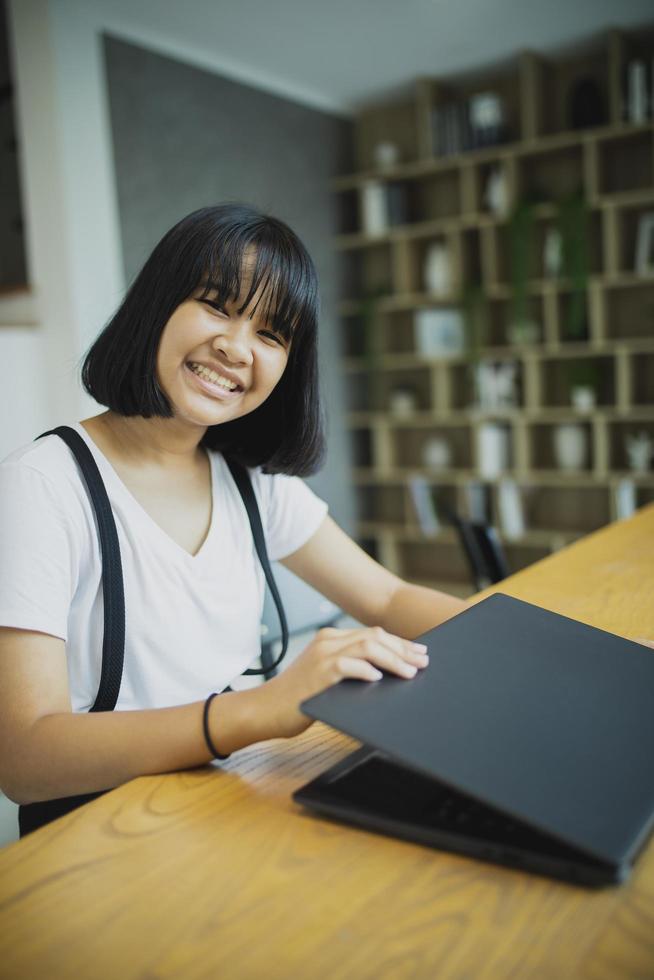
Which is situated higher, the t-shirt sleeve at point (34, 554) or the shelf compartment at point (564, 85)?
the shelf compartment at point (564, 85)

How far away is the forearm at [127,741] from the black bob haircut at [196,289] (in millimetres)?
486

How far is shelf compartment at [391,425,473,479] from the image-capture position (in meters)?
5.00

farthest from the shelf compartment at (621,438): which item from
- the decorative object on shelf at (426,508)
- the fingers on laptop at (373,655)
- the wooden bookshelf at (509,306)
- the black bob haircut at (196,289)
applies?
the fingers on laptop at (373,655)

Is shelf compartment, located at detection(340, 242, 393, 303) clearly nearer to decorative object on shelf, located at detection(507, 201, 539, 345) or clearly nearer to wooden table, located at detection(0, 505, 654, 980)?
decorative object on shelf, located at detection(507, 201, 539, 345)

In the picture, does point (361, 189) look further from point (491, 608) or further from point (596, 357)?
point (491, 608)

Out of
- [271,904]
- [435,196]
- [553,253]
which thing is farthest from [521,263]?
[271,904]

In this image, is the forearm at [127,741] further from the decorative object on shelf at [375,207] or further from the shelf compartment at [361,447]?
the shelf compartment at [361,447]

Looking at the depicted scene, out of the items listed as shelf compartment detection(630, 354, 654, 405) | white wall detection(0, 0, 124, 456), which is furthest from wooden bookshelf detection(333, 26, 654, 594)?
white wall detection(0, 0, 124, 456)

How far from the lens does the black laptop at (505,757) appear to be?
57 centimetres

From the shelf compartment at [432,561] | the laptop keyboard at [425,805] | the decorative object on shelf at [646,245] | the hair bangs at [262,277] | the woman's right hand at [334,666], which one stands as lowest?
the shelf compartment at [432,561]

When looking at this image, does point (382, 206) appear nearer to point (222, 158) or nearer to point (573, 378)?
point (222, 158)

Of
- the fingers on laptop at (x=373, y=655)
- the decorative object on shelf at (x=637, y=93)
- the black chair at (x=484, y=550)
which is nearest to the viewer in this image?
the fingers on laptop at (x=373, y=655)

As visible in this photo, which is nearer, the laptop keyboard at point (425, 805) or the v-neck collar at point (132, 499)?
the laptop keyboard at point (425, 805)

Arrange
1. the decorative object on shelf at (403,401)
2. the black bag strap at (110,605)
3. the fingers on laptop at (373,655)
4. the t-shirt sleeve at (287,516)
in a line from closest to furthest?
the fingers on laptop at (373,655)
the black bag strap at (110,605)
the t-shirt sleeve at (287,516)
the decorative object on shelf at (403,401)
